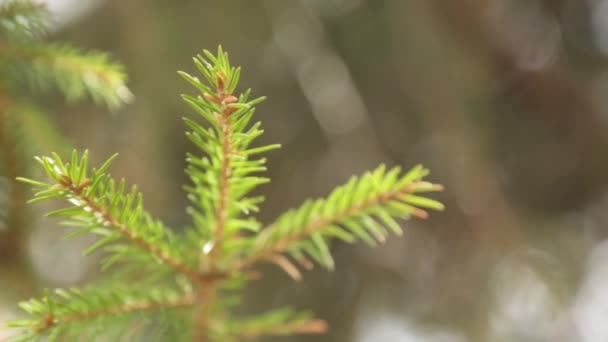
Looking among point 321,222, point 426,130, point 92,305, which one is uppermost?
point 426,130

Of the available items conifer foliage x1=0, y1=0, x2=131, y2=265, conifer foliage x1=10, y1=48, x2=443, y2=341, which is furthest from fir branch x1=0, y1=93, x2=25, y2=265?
conifer foliage x1=10, y1=48, x2=443, y2=341

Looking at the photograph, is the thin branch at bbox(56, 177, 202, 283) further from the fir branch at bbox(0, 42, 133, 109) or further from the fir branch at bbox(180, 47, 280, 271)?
the fir branch at bbox(0, 42, 133, 109)

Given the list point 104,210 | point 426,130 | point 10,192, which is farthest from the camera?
point 426,130

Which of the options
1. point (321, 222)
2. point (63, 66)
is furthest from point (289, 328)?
point (63, 66)

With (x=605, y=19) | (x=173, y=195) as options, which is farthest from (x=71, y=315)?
(x=605, y=19)

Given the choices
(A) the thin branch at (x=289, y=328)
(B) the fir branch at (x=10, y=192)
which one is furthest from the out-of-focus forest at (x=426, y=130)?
(A) the thin branch at (x=289, y=328)

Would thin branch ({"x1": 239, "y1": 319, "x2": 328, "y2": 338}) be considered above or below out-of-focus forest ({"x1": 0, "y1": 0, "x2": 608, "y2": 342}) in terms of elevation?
below

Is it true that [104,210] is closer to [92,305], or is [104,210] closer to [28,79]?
[92,305]

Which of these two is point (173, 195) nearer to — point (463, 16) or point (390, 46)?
point (390, 46)
